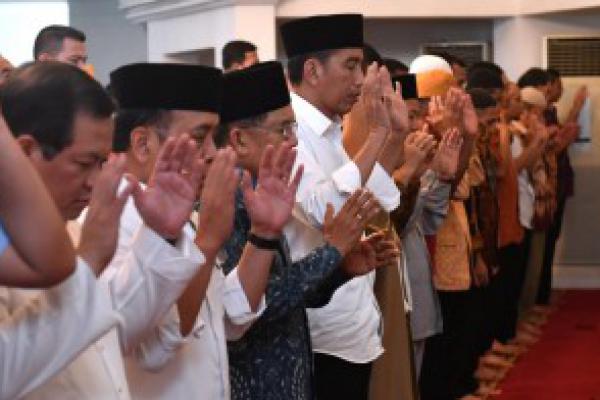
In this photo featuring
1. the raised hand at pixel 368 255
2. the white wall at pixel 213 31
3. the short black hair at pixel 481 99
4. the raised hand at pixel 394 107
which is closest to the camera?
the raised hand at pixel 368 255

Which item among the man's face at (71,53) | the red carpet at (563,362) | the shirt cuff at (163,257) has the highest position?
the man's face at (71,53)

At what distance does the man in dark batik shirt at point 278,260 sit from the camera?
2570 mm

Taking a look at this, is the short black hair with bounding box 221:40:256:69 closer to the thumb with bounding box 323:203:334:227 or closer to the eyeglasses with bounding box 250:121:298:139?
the eyeglasses with bounding box 250:121:298:139

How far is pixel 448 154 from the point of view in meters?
4.23

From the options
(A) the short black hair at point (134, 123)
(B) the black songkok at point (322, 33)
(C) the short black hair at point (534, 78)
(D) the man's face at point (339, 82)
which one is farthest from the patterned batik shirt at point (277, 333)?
(C) the short black hair at point (534, 78)

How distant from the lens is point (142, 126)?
2.36m

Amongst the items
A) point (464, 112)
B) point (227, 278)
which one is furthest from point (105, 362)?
point (464, 112)

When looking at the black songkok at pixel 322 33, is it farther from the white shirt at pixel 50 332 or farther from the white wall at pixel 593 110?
the white wall at pixel 593 110

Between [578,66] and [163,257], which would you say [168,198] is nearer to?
[163,257]

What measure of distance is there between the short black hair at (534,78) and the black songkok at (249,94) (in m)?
5.40

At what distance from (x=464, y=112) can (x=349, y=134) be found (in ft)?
2.55

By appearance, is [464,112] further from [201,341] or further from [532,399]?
[201,341]

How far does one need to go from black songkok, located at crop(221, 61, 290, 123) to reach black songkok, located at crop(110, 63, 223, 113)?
34 cm

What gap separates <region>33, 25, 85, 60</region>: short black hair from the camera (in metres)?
4.79
